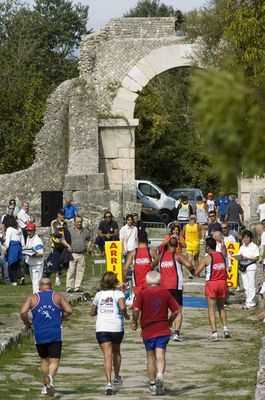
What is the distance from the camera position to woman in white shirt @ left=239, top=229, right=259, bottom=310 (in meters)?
23.0

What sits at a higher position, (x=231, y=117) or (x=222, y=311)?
(x=231, y=117)

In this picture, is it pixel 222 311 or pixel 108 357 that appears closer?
pixel 108 357

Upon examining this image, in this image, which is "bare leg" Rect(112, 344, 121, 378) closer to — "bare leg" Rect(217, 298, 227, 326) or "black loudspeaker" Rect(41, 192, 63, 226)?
"bare leg" Rect(217, 298, 227, 326)

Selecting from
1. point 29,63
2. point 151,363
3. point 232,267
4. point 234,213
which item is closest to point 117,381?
point 151,363

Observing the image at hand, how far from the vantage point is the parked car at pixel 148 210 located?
42469 millimetres

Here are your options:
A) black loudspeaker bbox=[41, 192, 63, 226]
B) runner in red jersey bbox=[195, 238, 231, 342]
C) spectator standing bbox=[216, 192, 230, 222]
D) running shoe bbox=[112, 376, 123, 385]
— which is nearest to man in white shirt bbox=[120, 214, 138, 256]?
runner in red jersey bbox=[195, 238, 231, 342]

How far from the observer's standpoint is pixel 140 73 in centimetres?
3847

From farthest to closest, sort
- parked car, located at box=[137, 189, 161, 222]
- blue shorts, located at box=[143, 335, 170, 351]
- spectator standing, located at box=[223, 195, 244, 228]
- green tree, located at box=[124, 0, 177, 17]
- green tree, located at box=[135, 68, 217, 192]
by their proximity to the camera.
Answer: green tree, located at box=[124, 0, 177, 17] < green tree, located at box=[135, 68, 217, 192] < parked car, located at box=[137, 189, 161, 222] < spectator standing, located at box=[223, 195, 244, 228] < blue shorts, located at box=[143, 335, 170, 351]

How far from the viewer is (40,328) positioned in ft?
44.2

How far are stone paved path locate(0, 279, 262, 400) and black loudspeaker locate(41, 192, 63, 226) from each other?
1271 centimetres

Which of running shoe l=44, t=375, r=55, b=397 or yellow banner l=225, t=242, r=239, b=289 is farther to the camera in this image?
yellow banner l=225, t=242, r=239, b=289

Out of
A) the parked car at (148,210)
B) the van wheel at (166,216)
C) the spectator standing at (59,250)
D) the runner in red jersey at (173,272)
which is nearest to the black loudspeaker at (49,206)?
the spectator standing at (59,250)

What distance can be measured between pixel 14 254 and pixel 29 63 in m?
46.2

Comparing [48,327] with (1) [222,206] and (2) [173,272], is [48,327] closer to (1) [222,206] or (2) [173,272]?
(2) [173,272]
